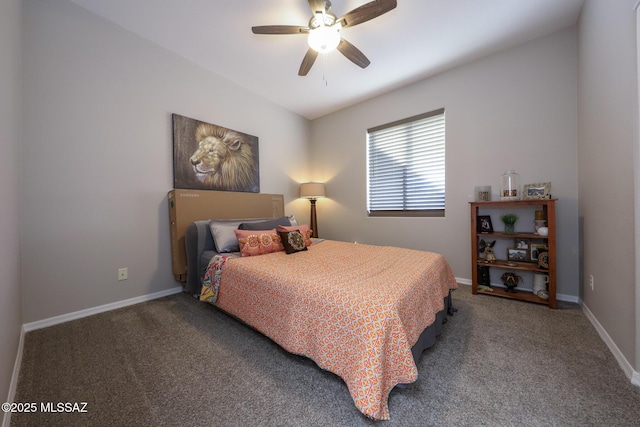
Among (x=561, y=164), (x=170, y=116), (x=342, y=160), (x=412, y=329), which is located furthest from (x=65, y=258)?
(x=561, y=164)

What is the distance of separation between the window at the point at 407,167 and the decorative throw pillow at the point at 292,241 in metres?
1.68

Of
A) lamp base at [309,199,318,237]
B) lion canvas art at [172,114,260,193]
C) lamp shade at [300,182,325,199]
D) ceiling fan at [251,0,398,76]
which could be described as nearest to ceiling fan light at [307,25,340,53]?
ceiling fan at [251,0,398,76]

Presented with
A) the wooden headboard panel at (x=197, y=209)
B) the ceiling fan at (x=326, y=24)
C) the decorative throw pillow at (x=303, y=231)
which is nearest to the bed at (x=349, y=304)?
the decorative throw pillow at (x=303, y=231)

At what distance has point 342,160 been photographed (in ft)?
13.0

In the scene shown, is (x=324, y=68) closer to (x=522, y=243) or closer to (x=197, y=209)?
(x=197, y=209)

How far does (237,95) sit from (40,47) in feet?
5.92

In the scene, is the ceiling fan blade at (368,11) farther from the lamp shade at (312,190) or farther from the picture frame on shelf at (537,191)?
the lamp shade at (312,190)

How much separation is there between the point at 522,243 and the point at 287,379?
2763 millimetres

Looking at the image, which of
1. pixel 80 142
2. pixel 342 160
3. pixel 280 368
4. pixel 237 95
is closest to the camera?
pixel 280 368

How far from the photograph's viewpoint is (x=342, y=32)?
2.30 m

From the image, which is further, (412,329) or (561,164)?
(561,164)

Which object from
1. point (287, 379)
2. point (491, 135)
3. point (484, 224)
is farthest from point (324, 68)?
point (287, 379)

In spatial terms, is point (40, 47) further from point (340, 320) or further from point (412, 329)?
point (412, 329)

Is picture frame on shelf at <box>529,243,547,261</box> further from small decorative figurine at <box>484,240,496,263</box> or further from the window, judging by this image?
the window
